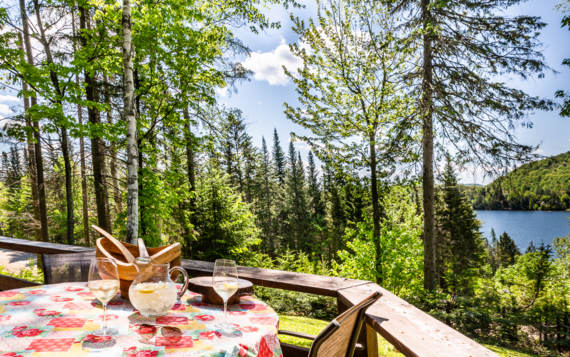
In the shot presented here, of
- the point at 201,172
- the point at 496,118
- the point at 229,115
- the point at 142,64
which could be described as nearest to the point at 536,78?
the point at 496,118

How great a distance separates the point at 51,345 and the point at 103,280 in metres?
0.25

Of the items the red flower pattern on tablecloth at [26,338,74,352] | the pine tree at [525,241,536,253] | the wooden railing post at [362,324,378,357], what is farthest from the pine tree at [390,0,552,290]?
the pine tree at [525,241,536,253]

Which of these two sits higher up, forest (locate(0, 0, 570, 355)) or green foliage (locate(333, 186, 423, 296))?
forest (locate(0, 0, 570, 355))

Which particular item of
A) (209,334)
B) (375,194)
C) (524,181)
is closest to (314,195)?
(375,194)

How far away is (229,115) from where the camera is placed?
400 inches

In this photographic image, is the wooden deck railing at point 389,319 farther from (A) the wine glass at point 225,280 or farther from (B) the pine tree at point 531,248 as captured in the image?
(B) the pine tree at point 531,248

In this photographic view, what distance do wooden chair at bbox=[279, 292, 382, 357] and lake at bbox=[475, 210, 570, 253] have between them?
50976 mm

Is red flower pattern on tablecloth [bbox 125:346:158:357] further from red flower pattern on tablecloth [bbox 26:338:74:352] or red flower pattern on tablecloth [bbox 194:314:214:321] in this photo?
red flower pattern on tablecloth [bbox 194:314:214:321]

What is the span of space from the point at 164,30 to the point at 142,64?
134 cm

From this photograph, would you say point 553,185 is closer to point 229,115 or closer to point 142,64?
point 229,115

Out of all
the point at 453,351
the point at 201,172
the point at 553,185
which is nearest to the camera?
the point at 453,351

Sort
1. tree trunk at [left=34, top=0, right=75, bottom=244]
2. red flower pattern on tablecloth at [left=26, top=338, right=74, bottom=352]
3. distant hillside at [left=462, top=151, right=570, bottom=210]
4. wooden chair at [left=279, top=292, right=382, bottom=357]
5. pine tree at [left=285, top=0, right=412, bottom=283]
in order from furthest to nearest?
pine tree at [left=285, top=0, right=412, bottom=283], tree trunk at [left=34, top=0, right=75, bottom=244], distant hillside at [left=462, top=151, right=570, bottom=210], red flower pattern on tablecloth at [left=26, top=338, right=74, bottom=352], wooden chair at [left=279, top=292, right=382, bottom=357]

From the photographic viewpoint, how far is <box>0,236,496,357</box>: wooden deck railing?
1.23 metres

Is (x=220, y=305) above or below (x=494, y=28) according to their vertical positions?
below
